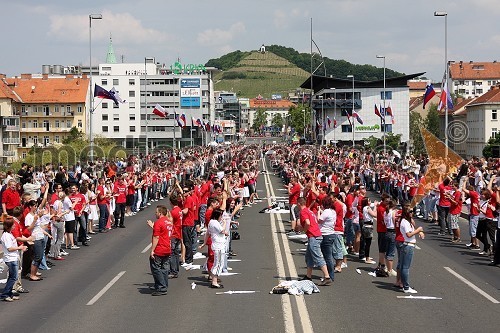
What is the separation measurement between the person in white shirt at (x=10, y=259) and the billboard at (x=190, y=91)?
395ft

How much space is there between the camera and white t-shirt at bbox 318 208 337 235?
14805 millimetres

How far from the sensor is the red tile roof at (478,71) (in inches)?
6004

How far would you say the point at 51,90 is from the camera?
367 ft

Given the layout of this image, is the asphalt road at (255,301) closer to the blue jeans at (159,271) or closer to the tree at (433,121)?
the blue jeans at (159,271)

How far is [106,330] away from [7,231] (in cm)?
369

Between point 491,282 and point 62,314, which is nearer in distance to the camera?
point 62,314

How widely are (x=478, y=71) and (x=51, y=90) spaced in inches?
3362

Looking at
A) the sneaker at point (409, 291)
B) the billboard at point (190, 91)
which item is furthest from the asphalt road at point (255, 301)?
the billboard at point (190, 91)

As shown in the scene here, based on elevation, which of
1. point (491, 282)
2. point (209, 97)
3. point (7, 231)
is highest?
point (209, 97)

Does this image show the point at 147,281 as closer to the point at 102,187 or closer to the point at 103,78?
the point at 102,187

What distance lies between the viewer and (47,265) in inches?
674

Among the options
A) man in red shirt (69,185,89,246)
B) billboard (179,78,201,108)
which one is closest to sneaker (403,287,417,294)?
man in red shirt (69,185,89,246)

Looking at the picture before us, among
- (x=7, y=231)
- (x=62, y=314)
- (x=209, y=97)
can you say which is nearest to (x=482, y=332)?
(x=62, y=314)

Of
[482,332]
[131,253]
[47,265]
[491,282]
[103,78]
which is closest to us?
[482,332]
